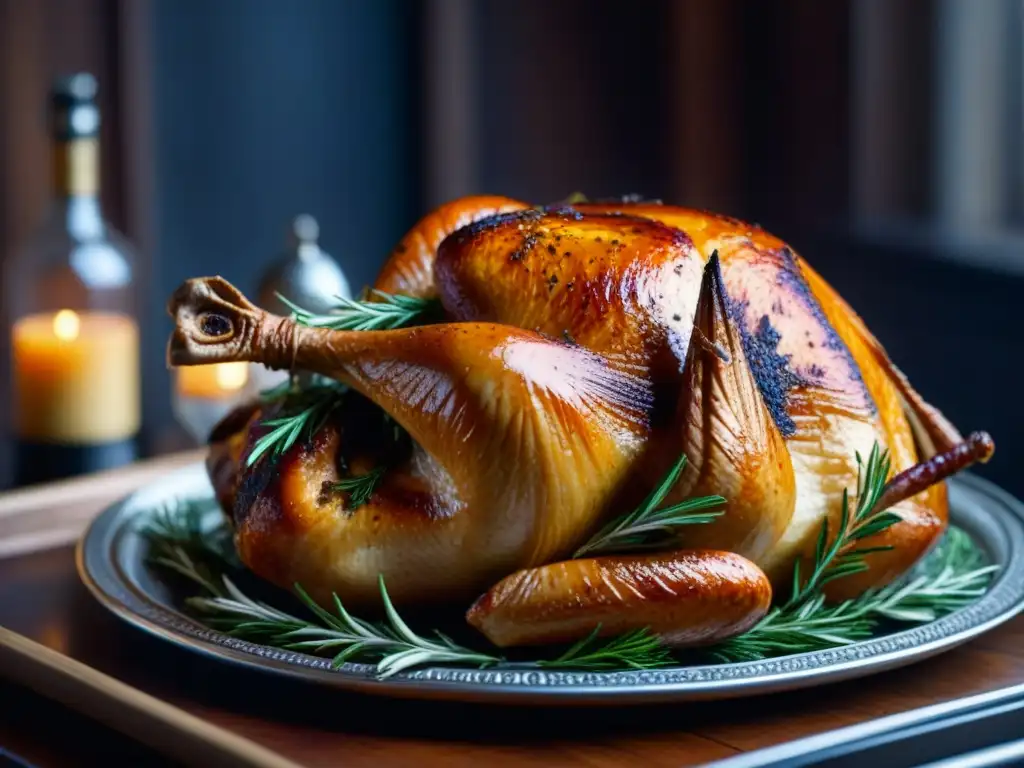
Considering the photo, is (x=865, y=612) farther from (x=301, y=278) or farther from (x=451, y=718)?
(x=301, y=278)

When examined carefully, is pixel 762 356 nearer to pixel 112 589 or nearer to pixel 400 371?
pixel 400 371

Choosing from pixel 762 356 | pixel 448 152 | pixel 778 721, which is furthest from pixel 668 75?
pixel 778 721

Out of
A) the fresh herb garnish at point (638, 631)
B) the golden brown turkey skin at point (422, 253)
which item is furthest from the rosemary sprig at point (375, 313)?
the fresh herb garnish at point (638, 631)

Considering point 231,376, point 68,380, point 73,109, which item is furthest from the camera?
point 231,376

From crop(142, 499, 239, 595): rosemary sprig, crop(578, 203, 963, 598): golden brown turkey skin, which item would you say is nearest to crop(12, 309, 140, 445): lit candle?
crop(142, 499, 239, 595): rosemary sprig

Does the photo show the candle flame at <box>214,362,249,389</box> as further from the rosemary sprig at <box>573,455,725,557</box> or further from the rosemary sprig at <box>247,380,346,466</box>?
the rosemary sprig at <box>573,455,725,557</box>

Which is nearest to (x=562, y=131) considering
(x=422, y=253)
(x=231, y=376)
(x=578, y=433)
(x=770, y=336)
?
(x=231, y=376)
